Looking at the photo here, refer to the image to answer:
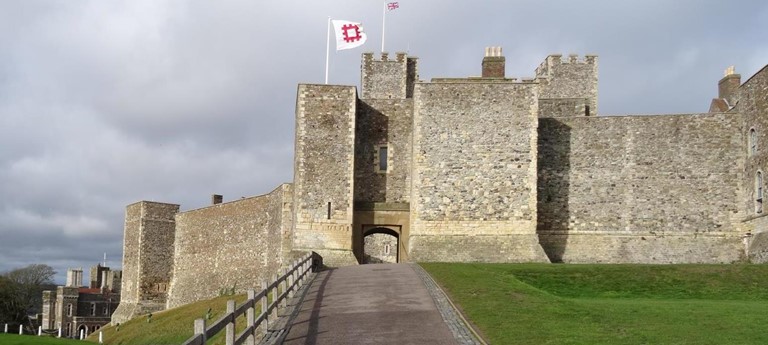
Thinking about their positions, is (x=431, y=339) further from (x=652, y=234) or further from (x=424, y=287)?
(x=652, y=234)

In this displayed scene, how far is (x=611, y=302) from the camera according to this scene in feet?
74.1

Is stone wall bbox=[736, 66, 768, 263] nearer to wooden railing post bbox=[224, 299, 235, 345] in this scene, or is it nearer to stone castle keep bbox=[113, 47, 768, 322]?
stone castle keep bbox=[113, 47, 768, 322]

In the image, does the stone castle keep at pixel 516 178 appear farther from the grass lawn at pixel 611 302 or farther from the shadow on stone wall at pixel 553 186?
the grass lawn at pixel 611 302

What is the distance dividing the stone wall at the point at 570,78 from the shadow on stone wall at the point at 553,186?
52.3 ft

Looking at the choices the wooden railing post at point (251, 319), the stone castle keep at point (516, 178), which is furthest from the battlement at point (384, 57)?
the wooden railing post at point (251, 319)

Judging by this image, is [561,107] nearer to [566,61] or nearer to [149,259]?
[566,61]

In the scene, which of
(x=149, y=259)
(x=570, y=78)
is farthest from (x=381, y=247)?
(x=149, y=259)

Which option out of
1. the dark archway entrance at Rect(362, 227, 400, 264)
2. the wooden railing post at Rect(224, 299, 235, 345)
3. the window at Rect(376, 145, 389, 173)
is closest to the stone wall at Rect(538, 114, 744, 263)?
the window at Rect(376, 145, 389, 173)

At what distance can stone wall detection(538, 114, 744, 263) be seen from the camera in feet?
120

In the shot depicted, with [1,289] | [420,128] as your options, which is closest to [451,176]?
[420,128]

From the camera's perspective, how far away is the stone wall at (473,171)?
115 feet

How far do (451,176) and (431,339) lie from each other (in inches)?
802

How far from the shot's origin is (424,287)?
2348 centimetres

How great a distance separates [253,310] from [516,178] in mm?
21791
